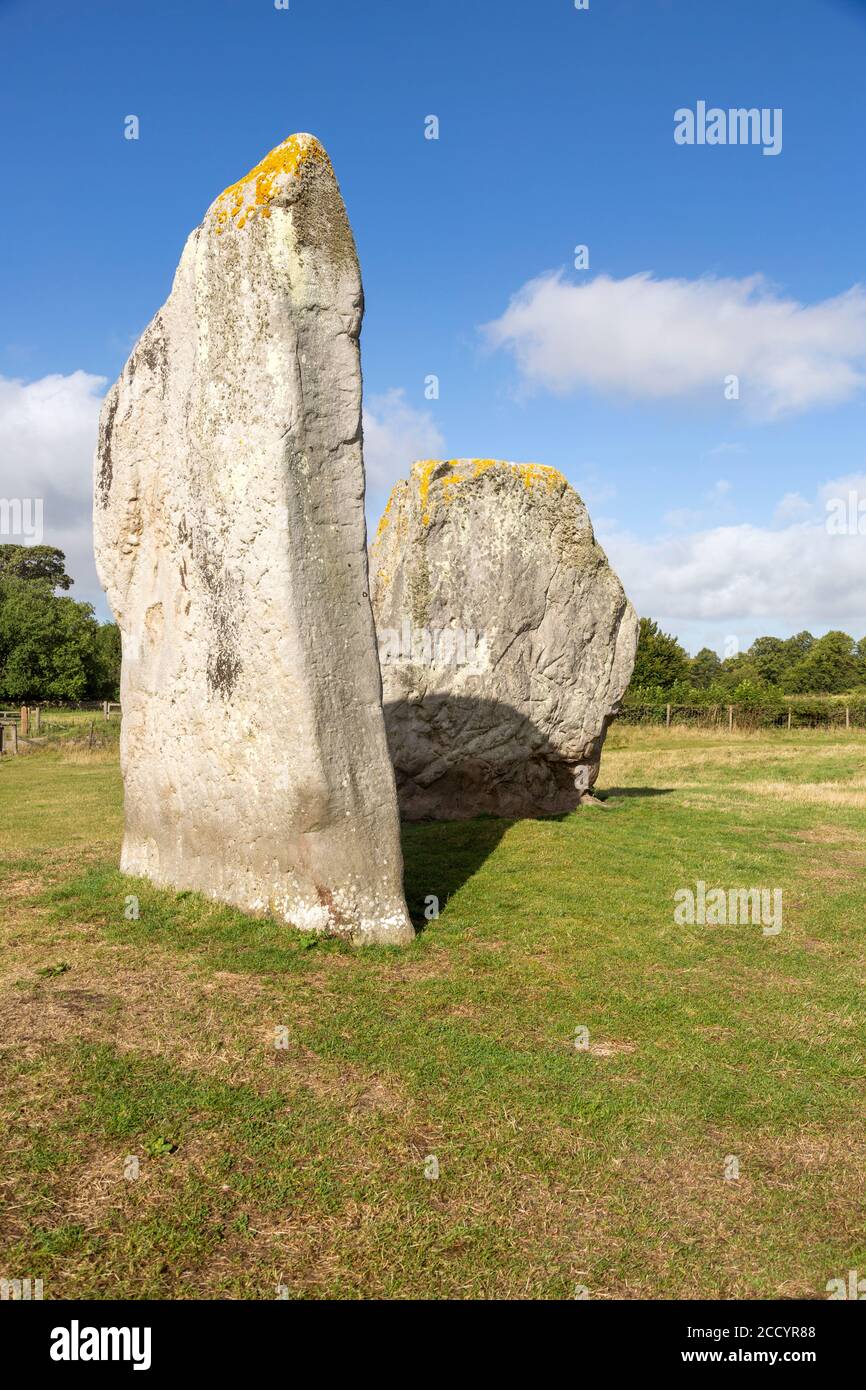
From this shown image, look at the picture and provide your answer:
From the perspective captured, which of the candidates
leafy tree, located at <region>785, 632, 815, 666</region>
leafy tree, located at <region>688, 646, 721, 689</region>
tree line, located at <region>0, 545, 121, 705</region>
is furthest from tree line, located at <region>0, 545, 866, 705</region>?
leafy tree, located at <region>785, 632, 815, 666</region>

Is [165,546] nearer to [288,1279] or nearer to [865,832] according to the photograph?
[288,1279]

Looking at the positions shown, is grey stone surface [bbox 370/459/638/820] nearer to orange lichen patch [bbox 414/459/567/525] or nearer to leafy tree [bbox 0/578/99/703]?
orange lichen patch [bbox 414/459/567/525]

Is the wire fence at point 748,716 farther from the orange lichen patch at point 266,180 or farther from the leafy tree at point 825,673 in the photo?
the orange lichen patch at point 266,180

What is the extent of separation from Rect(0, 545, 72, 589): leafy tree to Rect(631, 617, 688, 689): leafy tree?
52503 millimetres

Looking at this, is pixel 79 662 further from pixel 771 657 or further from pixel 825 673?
pixel 771 657

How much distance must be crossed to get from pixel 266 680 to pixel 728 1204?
15.7 ft

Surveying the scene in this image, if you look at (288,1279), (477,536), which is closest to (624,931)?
(288,1279)

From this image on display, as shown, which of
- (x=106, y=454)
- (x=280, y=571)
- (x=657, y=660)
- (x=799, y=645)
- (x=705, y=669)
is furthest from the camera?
(x=799, y=645)

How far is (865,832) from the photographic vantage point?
47.2 feet

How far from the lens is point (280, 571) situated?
7.23 metres

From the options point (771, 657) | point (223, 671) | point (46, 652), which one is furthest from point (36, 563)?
point (223, 671)

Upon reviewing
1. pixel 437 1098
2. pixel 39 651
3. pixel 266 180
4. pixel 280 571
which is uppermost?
pixel 266 180

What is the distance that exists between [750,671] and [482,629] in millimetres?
68763

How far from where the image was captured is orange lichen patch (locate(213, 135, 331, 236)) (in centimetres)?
731
